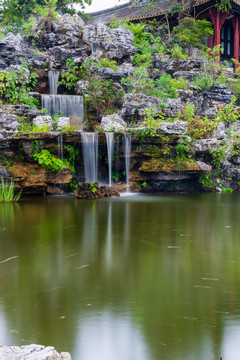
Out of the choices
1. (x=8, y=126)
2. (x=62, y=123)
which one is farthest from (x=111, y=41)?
(x=8, y=126)

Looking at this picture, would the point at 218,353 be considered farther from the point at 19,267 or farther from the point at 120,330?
the point at 19,267

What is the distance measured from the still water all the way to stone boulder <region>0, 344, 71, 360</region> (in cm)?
62

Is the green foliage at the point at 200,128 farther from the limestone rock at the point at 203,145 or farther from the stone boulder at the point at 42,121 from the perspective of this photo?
the stone boulder at the point at 42,121

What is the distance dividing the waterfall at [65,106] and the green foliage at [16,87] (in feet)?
1.60

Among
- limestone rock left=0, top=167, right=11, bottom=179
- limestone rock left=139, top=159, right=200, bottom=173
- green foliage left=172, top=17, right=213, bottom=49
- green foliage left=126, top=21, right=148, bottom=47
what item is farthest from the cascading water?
green foliage left=172, top=17, right=213, bottom=49

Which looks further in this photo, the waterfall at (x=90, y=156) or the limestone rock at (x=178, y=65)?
the limestone rock at (x=178, y=65)

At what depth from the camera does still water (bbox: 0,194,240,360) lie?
10.1 ft

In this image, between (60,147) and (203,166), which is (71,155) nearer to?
(60,147)

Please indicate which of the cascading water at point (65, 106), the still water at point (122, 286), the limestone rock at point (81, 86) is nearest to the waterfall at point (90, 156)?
the cascading water at point (65, 106)

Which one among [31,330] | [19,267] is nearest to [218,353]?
[31,330]

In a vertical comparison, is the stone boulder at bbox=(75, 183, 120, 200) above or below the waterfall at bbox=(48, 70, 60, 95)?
below

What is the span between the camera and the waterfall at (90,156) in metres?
13.2

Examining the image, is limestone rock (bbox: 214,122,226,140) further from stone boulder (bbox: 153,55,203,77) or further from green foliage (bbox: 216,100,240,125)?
stone boulder (bbox: 153,55,203,77)

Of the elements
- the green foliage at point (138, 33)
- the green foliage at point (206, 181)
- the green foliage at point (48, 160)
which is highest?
the green foliage at point (138, 33)
